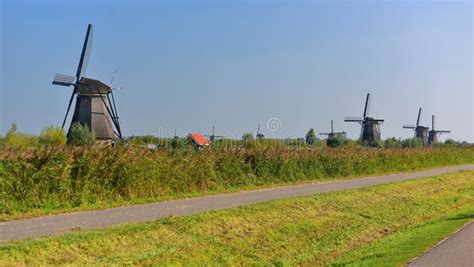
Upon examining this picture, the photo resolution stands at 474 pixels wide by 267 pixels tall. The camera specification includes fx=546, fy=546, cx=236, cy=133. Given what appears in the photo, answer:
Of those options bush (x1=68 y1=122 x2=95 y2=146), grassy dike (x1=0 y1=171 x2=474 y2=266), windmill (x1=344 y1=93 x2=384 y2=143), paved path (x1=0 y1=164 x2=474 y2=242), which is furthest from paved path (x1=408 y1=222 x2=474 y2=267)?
windmill (x1=344 y1=93 x2=384 y2=143)

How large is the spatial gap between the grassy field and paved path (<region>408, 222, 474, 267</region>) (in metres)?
9.66

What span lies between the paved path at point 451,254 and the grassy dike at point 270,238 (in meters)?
0.36

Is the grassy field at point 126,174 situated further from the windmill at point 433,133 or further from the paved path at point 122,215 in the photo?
the windmill at point 433,133

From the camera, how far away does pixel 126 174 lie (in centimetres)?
1852

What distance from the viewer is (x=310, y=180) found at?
29.3m

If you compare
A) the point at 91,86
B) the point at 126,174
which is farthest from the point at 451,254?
the point at 91,86

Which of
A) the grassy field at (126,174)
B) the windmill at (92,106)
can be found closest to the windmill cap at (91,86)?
the windmill at (92,106)

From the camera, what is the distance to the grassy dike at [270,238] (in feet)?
34.7

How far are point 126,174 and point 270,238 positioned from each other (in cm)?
641

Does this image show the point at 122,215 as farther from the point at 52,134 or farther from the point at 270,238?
the point at 52,134

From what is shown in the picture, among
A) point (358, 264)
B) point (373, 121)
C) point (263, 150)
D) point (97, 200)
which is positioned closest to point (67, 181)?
point (97, 200)

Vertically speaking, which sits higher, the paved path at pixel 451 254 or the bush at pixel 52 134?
the bush at pixel 52 134

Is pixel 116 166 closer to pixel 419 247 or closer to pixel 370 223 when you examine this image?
pixel 370 223

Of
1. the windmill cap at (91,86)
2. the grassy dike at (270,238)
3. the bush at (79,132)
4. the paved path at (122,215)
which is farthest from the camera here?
the windmill cap at (91,86)
